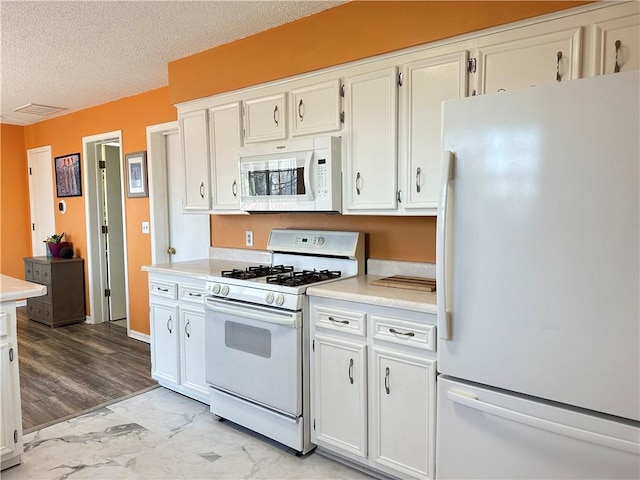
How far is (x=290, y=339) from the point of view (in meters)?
2.39

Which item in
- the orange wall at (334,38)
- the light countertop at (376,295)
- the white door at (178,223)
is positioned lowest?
the light countertop at (376,295)

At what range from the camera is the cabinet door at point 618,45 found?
5.72 ft

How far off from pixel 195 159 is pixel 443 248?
2.34 meters

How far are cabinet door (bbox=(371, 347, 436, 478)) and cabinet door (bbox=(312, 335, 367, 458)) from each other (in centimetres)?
7

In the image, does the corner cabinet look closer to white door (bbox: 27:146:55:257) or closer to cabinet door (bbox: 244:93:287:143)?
cabinet door (bbox: 244:93:287:143)

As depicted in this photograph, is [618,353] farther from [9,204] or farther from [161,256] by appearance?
[9,204]

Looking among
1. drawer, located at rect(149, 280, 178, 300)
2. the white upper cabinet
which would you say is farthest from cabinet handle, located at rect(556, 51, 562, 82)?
drawer, located at rect(149, 280, 178, 300)

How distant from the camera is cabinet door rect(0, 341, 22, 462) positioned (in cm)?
225

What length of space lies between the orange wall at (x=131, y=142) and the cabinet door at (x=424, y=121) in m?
2.58

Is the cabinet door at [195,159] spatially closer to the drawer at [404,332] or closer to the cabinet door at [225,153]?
the cabinet door at [225,153]

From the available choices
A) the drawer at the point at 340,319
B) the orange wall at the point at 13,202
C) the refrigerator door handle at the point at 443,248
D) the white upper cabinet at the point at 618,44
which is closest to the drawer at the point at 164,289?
the drawer at the point at 340,319

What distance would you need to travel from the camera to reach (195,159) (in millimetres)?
3410

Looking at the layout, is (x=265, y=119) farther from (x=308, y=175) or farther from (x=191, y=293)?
(x=191, y=293)

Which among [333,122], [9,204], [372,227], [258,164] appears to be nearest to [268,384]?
[372,227]
